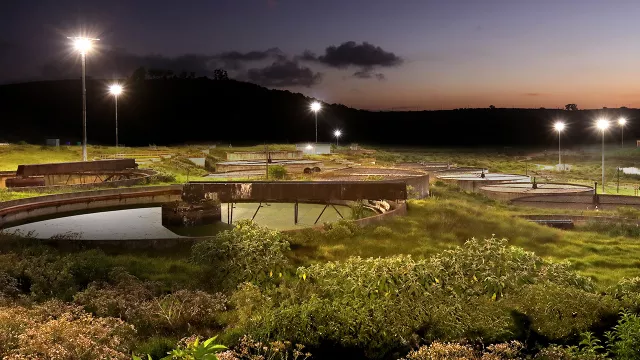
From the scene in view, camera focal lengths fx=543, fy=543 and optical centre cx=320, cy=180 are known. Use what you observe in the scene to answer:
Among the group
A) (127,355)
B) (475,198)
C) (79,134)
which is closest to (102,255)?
(127,355)

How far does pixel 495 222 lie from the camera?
1791cm

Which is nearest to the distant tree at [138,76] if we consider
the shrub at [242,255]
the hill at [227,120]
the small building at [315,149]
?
the hill at [227,120]

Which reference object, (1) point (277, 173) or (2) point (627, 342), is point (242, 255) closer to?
(2) point (627, 342)

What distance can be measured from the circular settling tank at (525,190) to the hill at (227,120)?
104 metres

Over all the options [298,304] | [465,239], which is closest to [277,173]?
[465,239]

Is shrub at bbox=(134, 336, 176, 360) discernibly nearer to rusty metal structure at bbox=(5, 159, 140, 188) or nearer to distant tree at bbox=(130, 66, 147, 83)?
rusty metal structure at bbox=(5, 159, 140, 188)

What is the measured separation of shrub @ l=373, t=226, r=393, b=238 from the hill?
114 metres

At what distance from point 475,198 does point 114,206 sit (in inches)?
725

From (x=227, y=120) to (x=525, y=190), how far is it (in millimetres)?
126951

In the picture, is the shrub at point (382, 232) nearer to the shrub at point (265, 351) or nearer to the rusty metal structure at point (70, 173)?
the shrub at point (265, 351)

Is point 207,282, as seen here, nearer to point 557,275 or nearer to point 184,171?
point 557,275

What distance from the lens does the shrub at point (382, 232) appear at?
15.1 metres

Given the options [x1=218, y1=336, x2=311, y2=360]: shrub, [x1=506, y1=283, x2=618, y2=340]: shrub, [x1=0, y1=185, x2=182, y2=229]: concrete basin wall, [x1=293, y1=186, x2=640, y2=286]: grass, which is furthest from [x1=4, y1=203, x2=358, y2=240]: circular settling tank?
[x1=506, y1=283, x2=618, y2=340]: shrub

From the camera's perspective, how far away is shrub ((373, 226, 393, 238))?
15070 millimetres
